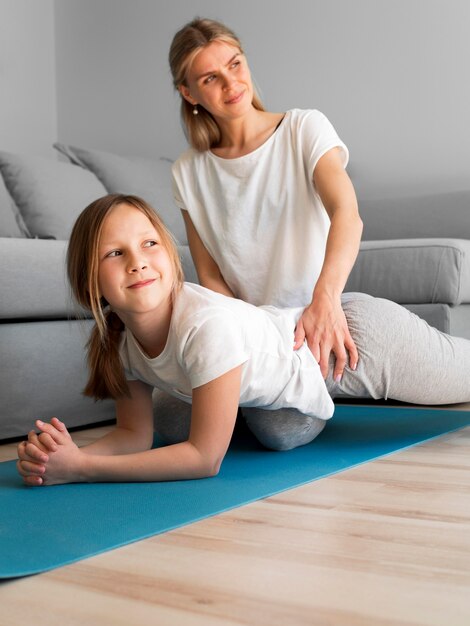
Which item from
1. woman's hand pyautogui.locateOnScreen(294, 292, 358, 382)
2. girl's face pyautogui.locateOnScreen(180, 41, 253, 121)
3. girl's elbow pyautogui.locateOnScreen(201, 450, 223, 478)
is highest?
girl's face pyautogui.locateOnScreen(180, 41, 253, 121)

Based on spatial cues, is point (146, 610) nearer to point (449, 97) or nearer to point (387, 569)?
point (387, 569)

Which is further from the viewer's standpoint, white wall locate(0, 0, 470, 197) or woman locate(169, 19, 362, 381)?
white wall locate(0, 0, 470, 197)

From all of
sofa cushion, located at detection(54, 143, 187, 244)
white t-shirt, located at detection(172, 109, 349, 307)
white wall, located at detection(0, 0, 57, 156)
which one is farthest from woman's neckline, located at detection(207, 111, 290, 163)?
white wall, located at detection(0, 0, 57, 156)

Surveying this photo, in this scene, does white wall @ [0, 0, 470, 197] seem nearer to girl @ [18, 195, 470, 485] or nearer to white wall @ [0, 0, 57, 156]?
white wall @ [0, 0, 57, 156]

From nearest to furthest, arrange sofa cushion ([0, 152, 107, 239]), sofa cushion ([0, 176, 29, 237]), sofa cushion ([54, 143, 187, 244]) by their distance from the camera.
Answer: sofa cushion ([0, 176, 29, 237])
sofa cushion ([0, 152, 107, 239])
sofa cushion ([54, 143, 187, 244])

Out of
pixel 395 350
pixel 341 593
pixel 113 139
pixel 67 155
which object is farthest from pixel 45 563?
pixel 113 139

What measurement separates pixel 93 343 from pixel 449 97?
233 cm

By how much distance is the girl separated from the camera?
141cm

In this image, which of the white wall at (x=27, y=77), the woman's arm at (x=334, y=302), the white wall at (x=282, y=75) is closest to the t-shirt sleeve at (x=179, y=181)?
the woman's arm at (x=334, y=302)

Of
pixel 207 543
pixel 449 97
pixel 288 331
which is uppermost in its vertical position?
pixel 449 97

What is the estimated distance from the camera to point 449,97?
343 cm

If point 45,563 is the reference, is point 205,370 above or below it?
above

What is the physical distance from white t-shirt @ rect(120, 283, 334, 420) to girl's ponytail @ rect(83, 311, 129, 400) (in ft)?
0.07

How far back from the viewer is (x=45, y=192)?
2.94 metres
